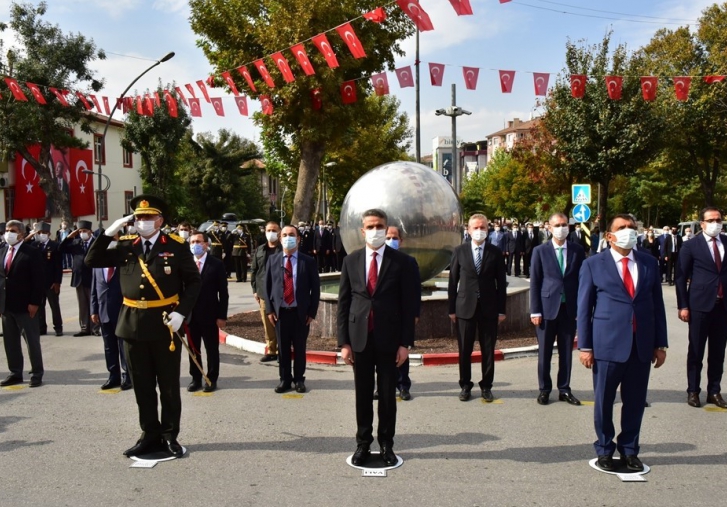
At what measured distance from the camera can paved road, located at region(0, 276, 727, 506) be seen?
4484 millimetres

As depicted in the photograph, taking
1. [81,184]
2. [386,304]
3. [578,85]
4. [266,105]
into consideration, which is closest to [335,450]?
[386,304]

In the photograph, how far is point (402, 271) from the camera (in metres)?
5.16

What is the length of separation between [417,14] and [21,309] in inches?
309

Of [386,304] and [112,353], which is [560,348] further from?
[112,353]

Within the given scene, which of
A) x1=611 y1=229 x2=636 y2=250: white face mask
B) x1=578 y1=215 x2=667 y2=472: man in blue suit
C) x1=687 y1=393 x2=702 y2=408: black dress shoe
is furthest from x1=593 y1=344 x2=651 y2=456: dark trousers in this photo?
x1=687 y1=393 x2=702 y2=408: black dress shoe

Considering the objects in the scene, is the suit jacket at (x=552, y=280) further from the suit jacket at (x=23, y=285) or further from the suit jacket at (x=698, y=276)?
the suit jacket at (x=23, y=285)

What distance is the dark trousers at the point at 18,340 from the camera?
7.92 m

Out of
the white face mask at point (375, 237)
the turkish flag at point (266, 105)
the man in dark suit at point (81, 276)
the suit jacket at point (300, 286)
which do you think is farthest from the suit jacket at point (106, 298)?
the turkish flag at point (266, 105)

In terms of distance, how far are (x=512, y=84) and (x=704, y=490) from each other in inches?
487

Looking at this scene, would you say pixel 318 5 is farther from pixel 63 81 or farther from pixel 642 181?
pixel 642 181

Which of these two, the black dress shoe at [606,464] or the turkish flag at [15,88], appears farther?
the turkish flag at [15,88]

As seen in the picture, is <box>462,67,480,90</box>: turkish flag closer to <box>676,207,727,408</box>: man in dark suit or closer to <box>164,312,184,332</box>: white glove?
<box>676,207,727,408</box>: man in dark suit

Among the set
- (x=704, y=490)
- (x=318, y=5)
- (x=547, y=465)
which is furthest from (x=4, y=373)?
(x=318, y=5)

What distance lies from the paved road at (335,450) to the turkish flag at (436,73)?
366 inches
